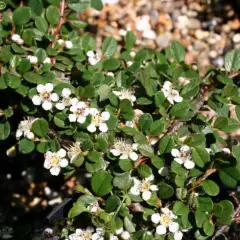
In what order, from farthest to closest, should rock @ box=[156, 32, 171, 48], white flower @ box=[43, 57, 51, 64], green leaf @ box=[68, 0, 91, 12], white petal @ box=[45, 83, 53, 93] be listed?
1. rock @ box=[156, 32, 171, 48]
2. green leaf @ box=[68, 0, 91, 12]
3. white flower @ box=[43, 57, 51, 64]
4. white petal @ box=[45, 83, 53, 93]

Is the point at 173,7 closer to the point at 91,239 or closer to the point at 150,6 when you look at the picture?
the point at 150,6

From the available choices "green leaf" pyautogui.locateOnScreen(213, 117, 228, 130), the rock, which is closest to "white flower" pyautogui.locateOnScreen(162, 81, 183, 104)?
"green leaf" pyautogui.locateOnScreen(213, 117, 228, 130)

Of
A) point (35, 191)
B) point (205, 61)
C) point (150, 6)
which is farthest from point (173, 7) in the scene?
point (35, 191)

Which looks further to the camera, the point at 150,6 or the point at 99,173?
the point at 150,6

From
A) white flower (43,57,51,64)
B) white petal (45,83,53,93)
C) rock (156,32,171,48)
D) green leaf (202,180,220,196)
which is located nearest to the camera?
green leaf (202,180,220,196)

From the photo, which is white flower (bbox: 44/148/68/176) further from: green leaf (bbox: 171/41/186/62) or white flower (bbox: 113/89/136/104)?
green leaf (bbox: 171/41/186/62)

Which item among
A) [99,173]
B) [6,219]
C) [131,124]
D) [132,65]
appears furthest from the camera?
[6,219]

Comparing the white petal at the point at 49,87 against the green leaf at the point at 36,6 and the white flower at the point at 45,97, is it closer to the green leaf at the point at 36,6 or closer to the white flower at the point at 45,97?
the white flower at the point at 45,97
